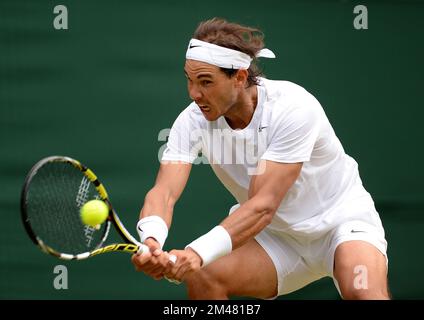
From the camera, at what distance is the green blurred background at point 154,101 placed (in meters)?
5.71

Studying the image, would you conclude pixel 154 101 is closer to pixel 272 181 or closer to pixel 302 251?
pixel 302 251

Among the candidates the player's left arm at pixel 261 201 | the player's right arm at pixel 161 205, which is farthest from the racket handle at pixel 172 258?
the player's left arm at pixel 261 201

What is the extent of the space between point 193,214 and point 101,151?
607 mm

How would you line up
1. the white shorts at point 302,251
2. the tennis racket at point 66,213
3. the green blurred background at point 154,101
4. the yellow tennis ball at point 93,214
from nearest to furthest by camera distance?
the yellow tennis ball at point 93,214 → the tennis racket at point 66,213 → the white shorts at point 302,251 → the green blurred background at point 154,101

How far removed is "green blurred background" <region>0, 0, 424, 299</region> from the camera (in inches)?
225

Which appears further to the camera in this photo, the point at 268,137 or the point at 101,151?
the point at 101,151

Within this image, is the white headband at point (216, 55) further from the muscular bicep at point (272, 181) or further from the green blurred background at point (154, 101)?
the green blurred background at point (154, 101)

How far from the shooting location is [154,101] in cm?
589

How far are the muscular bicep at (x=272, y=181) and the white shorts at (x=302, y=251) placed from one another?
0.41m

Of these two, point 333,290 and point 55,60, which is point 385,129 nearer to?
A: point 333,290

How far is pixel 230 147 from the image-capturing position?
4855mm

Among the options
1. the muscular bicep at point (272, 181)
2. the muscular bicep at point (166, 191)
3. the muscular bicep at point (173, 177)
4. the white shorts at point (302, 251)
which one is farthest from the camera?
the white shorts at point (302, 251)
